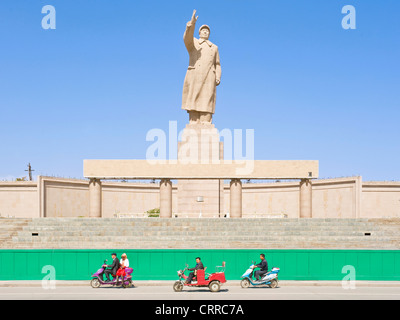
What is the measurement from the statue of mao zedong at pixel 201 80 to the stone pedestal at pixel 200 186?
218 cm

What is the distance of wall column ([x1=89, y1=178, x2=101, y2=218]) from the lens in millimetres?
39438

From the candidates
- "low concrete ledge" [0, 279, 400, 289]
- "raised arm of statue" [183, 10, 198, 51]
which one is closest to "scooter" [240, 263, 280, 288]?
"low concrete ledge" [0, 279, 400, 289]

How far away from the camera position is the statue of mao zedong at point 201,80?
44250mm

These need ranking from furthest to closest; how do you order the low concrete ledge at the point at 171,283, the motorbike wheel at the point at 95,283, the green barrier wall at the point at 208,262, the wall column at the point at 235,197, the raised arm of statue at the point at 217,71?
the raised arm of statue at the point at 217,71 < the wall column at the point at 235,197 < the green barrier wall at the point at 208,262 < the low concrete ledge at the point at 171,283 < the motorbike wheel at the point at 95,283

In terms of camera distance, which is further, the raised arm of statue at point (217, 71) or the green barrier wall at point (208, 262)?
the raised arm of statue at point (217, 71)

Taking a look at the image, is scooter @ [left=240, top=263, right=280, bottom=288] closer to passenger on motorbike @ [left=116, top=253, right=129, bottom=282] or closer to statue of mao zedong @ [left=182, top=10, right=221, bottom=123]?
passenger on motorbike @ [left=116, top=253, right=129, bottom=282]

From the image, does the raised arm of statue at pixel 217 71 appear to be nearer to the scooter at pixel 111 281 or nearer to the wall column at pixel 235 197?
the wall column at pixel 235 197

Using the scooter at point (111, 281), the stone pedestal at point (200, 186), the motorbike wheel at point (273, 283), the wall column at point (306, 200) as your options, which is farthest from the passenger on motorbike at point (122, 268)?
the stone pedestal at point (200, 186)

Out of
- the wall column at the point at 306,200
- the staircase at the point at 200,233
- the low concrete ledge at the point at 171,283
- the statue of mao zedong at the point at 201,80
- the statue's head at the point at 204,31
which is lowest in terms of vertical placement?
the low concrete ledge at the point at 171,283

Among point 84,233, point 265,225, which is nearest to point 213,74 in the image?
point 265,225

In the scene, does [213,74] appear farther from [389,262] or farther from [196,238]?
[389,262]

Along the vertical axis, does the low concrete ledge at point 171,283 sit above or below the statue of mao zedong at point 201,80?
below

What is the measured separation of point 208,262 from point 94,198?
19.3m
